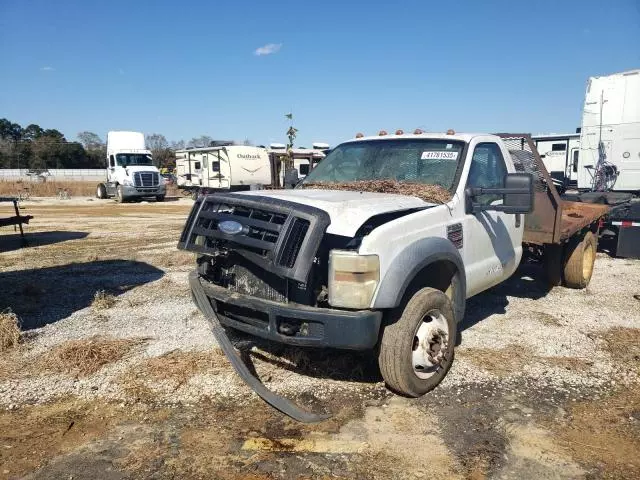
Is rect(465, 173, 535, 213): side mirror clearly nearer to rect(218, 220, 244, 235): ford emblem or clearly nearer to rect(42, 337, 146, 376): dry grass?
rect(218, 220, 244, 235): ford emblem

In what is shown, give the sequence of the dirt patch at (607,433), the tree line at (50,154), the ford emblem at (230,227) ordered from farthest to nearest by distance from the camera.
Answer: the tree line at (50,154)
the ford emblem at (230,227)
the dirt patch at (607,433)

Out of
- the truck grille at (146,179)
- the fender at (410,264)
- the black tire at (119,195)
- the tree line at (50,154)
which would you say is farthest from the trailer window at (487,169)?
the tree line at (50,154)

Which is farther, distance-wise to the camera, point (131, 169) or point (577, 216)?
point (131, 169)

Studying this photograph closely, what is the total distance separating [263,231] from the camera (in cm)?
348

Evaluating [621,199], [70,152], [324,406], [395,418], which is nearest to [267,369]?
[324,406]

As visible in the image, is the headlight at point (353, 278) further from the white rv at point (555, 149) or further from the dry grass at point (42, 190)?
the dry grass at point (42, 190)

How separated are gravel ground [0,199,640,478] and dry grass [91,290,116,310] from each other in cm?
6

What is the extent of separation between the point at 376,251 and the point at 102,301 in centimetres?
413

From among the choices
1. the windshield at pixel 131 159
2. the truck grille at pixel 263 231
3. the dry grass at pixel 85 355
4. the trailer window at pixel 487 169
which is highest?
the windshield at pixel 131 159

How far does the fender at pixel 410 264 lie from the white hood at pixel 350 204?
12.4 inches

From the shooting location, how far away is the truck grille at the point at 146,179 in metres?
27.4

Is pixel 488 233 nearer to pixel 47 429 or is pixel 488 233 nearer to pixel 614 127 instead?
pixel 47 429

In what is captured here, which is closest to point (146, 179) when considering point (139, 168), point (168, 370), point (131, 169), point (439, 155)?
point (139, 168)

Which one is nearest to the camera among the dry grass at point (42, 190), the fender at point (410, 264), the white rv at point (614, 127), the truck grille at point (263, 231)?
the truck grille at point (263, 231)
